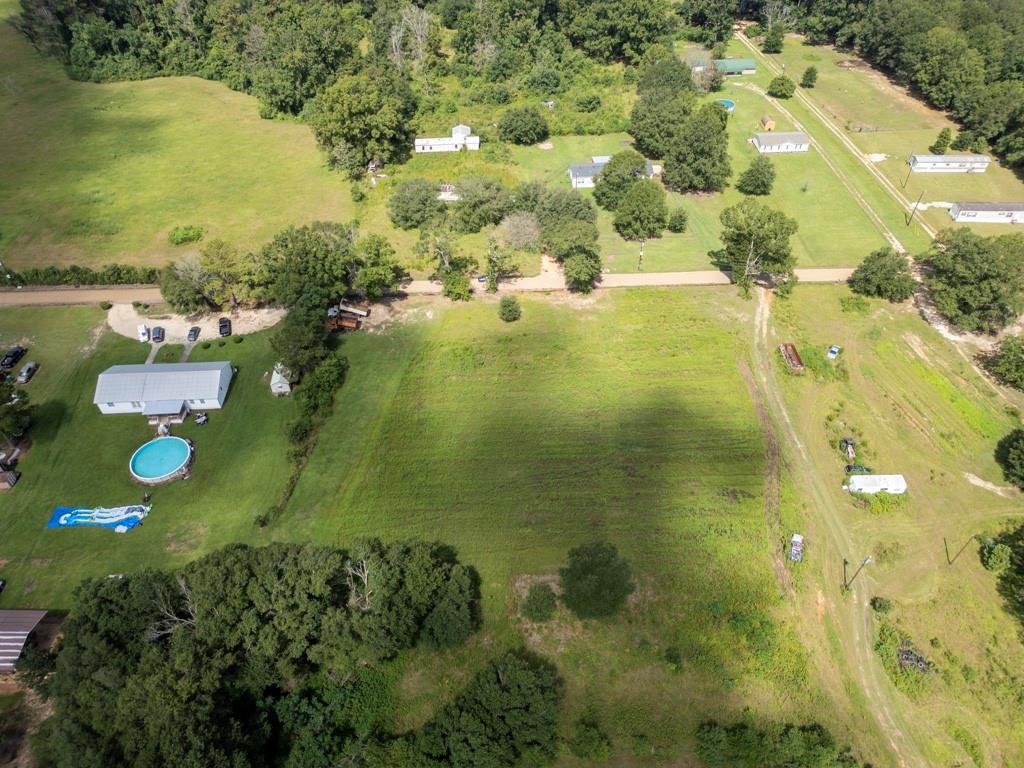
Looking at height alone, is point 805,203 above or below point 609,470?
above

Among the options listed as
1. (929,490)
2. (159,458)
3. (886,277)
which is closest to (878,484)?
(929,490)

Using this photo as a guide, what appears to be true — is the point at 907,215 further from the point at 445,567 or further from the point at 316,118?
the point at 316,118

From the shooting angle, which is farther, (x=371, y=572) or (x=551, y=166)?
(x=551, y=166)

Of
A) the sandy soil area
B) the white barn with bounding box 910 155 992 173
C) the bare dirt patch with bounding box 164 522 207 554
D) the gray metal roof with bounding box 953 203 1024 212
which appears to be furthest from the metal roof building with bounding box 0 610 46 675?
the white barn with bounding box 910 155 992 173

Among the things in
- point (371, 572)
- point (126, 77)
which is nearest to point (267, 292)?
point (371, 572)

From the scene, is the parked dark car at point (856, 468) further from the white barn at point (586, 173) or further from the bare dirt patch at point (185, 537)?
the bare dirt patch at point (185, 537)

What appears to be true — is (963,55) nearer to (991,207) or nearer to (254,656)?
(991,207)
